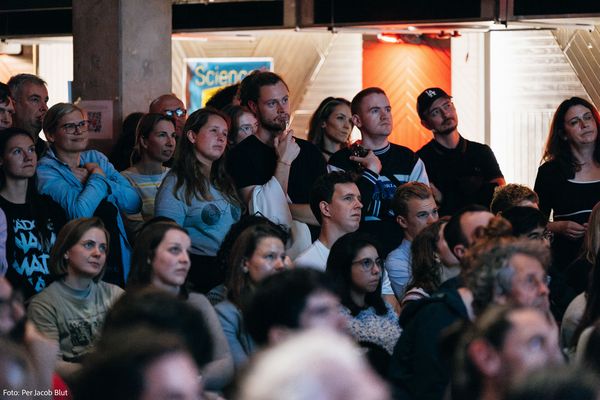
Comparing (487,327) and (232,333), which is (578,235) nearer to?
(232,333)

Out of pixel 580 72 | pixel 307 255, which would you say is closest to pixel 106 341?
pixel 307 255

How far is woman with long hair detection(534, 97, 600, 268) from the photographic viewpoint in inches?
306

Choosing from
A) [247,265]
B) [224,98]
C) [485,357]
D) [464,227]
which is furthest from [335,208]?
[485,357]

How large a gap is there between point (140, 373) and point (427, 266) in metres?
3.91

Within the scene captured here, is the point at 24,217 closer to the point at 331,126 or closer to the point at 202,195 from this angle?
the point at 202,195

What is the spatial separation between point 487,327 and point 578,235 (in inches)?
156

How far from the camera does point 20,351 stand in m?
3.06

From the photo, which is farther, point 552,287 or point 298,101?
point 298,101

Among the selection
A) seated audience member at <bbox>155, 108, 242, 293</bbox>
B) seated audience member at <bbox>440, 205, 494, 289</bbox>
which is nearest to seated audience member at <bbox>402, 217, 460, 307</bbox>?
seated audience member at <bbox>440, 205, 494, 289</bbox>

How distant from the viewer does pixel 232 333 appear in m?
5.74

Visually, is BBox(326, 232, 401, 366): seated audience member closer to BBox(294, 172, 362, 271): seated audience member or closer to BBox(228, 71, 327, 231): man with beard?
BBox(294, 172, 362, 271): seated audience member

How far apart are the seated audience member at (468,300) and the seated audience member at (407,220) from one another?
6.31 feet

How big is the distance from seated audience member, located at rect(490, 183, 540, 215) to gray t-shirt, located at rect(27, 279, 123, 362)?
8.60 ft

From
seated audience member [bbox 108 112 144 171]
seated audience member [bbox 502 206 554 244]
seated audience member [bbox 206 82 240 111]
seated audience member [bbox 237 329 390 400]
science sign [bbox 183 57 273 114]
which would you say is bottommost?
seated audience member [bbox 502 206 554 244]
